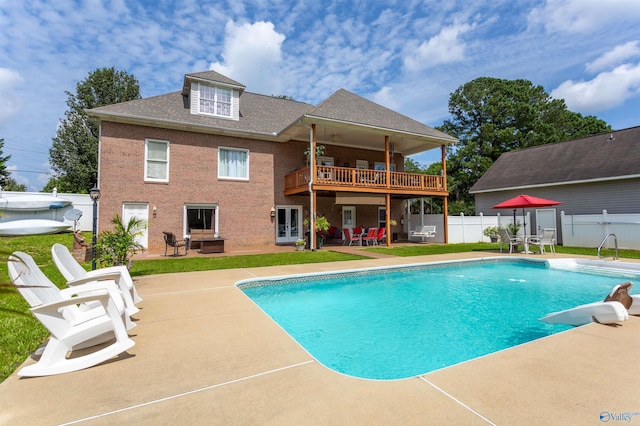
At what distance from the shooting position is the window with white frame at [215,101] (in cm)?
1600

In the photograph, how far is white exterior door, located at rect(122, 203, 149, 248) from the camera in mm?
13859

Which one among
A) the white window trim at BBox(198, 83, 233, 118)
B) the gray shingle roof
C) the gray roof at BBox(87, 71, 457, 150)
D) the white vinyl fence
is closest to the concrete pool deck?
the gray roof at BBox(87, 71, 457, 150)

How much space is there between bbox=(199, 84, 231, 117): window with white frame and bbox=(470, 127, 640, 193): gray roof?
19.9 metres

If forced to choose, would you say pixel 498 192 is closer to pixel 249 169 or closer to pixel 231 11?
pixel 249 169

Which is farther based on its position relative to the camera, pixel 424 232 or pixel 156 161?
pixel 424 232

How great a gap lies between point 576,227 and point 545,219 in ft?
11.4

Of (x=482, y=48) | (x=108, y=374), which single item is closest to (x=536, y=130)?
(x=482, y=48)

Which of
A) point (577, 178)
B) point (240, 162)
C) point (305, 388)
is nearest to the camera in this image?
point (305, 388)

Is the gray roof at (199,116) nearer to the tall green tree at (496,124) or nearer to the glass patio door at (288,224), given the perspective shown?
the glass patio door at (288,224)

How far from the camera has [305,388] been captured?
265 centimetres

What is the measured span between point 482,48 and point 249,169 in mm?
12339

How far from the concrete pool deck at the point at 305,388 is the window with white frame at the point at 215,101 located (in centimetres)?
1472

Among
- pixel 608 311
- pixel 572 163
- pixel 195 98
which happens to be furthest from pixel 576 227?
pixel 195 98

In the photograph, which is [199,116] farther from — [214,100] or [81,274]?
[81,274]
